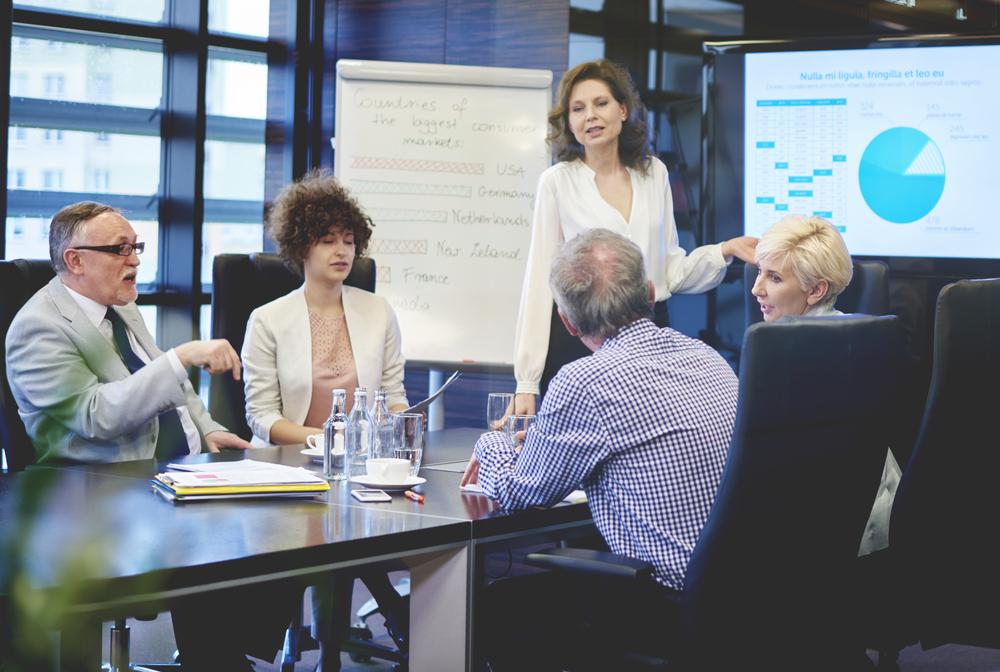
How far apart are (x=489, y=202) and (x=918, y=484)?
2429 millimetres

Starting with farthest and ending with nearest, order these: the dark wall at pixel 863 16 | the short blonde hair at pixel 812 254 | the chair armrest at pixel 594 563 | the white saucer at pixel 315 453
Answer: the dark wall at pixel 863 16, the short blonde hair at pixel 812 254, the white saucer at pixel 315 453, the chair armrest at pixel 594 563

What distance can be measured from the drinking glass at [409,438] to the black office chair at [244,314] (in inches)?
36.5

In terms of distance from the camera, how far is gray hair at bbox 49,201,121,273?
259 centimetres

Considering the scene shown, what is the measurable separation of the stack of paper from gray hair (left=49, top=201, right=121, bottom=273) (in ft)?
2.53

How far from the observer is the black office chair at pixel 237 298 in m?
3.03

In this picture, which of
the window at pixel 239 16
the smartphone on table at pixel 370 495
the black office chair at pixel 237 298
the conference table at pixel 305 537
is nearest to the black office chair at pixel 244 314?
the black office chair at pixel 237 298

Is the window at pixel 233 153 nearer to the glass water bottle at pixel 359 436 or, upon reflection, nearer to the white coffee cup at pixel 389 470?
the glass water bottle at pixel 359 436

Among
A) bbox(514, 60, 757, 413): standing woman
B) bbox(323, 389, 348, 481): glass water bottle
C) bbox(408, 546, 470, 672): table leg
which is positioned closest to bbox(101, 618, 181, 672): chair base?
bbox(323, 389, 348, 481): glass water bottle

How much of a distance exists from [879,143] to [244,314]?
2.28 meters

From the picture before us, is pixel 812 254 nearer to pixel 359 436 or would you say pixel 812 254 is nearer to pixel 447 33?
pixel 359 436

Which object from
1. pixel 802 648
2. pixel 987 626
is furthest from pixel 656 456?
pixel 987 626

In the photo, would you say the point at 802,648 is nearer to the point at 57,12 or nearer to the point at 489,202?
the point at 489,202

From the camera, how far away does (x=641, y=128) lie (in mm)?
3510

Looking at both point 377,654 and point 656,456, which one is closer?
point 656,456
